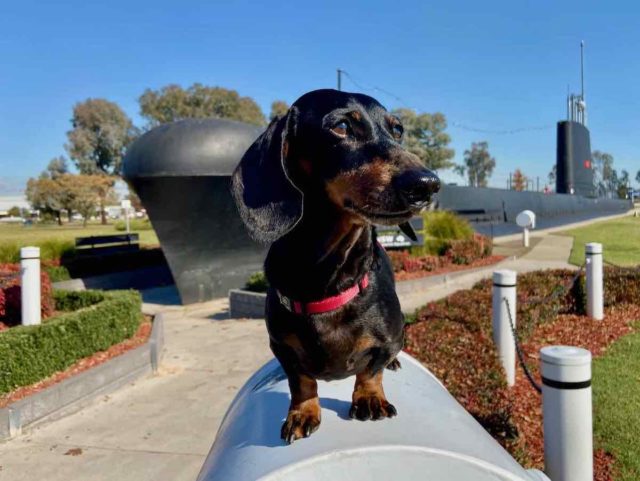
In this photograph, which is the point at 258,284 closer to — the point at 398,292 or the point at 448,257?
the point at 398,292

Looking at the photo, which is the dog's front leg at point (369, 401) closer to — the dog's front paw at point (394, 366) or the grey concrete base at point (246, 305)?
the dog's front paw at point (394, 366)

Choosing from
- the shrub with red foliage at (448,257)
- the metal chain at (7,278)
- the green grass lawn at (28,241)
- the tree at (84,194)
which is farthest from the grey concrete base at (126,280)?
the tree at (84,194)

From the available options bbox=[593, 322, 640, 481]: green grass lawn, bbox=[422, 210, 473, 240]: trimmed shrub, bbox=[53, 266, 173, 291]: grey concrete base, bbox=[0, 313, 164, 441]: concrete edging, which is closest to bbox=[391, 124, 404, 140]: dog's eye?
bbox=[593, 322, 640, 481]: green grass lawn

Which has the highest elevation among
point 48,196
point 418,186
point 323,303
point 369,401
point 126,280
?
point 48,196

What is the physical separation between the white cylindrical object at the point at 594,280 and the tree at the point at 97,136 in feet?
169

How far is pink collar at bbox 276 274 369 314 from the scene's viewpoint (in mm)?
1493

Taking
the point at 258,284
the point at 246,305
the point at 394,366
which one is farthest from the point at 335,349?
the point at 258,284

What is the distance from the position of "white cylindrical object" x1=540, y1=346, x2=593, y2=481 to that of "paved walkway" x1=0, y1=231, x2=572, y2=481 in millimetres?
2466

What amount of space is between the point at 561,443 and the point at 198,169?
858 centimetres

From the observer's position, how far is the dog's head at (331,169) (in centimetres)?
126

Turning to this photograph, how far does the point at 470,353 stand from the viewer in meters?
4.35

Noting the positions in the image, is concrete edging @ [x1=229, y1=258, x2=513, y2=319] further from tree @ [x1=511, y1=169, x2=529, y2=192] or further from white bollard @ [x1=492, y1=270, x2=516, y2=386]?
tree @ [x1=511, y1=169, x2=529, y2=192]

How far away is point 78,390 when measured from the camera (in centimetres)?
524

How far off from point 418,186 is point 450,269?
39.4 ft
